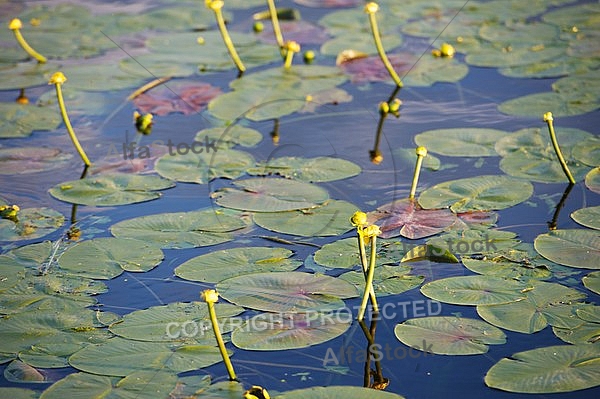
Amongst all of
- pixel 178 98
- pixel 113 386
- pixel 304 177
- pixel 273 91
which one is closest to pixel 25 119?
pixel 178 98

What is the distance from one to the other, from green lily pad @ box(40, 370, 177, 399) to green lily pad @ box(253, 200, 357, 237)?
847 mm

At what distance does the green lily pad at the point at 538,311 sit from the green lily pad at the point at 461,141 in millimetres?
1017

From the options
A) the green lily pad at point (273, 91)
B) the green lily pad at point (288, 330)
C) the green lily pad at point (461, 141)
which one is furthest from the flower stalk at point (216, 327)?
the green lily pad at point (273, 91)

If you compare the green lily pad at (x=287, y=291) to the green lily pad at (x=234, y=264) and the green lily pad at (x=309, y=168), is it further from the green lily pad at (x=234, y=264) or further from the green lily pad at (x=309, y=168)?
the green lily pad at (x=309, y=168)

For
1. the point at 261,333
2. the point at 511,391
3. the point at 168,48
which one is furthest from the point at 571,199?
the point at 168,48

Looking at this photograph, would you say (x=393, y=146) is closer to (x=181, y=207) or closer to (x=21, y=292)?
(x=181, y=207)

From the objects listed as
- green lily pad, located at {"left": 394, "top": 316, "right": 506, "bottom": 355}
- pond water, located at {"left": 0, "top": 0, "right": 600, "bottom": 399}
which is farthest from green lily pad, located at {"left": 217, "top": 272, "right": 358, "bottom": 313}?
green lily pad, located at {"left": 394, "top": 316, "right": 506, "bottom": 355}

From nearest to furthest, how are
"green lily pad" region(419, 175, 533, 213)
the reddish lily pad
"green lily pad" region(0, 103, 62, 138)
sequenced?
"green lily pad" region(419, 175, 533, 213)
"green lily pad" region(0, 103, 62, 138)
the reddish lily pad

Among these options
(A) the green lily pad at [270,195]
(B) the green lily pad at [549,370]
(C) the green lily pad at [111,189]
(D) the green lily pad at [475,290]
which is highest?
(C) the green lily pad at [111,189]

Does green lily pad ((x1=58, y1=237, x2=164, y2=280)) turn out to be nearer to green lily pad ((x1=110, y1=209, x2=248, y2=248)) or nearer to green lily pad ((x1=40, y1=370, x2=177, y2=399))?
green lily pad ((x1=110, y1=209, x2=248, y2=248))

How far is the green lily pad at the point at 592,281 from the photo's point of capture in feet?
8.59

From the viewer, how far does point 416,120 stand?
3.93 meters

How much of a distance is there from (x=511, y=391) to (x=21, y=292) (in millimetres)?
1525

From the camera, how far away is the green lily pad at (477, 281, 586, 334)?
246 centimetres
